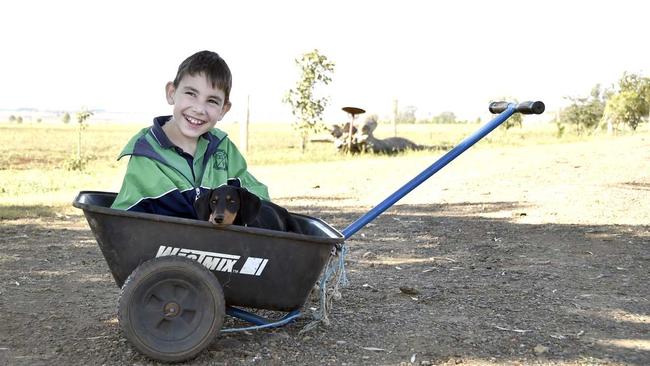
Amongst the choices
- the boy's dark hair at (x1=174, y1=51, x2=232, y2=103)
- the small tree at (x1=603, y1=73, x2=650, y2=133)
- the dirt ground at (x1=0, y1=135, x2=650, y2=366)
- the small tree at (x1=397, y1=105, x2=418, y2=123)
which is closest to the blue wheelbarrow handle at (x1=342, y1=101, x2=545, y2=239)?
the dirt ground at (x1=0, y1=135, x2=650, y2=366)

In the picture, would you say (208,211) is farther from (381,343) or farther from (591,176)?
(591,176)

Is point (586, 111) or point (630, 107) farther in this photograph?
point (586, 111)

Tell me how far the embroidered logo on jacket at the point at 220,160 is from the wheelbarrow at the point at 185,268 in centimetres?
62

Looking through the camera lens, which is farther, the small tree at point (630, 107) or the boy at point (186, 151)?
the small tree at point (630, 107)

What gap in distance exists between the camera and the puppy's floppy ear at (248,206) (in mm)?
3159

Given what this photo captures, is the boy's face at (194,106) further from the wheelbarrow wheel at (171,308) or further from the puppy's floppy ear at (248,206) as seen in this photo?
the wheelbarrow wheel at (171,308)

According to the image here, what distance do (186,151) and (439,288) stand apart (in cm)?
184

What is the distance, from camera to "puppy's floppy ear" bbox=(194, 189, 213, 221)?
315 cm

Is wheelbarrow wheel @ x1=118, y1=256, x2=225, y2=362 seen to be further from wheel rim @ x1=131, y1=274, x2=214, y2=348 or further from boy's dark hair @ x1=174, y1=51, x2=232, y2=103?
boy's dark hair @ x1=174, y1=51, x2=232, y2=103

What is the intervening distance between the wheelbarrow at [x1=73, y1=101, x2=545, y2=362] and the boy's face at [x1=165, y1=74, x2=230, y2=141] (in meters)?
0.63

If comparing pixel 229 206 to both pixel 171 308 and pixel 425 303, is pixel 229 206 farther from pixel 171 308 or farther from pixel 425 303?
pixel 425 303

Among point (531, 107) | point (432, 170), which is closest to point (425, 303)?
point (432, 170)

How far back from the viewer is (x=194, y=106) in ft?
11.3

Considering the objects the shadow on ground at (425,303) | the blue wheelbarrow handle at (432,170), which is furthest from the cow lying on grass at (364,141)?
the blue wheelbarrow handle at (432,170)
